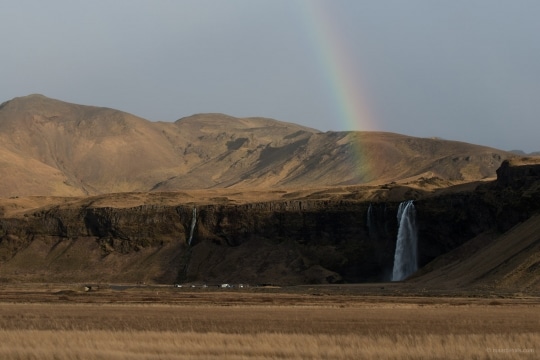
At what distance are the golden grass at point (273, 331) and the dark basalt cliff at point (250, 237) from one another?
48004 mm

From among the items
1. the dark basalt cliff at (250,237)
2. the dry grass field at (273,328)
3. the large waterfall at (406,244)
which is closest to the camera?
the dry grass field at (273,328)

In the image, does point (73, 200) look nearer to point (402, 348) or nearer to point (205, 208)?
point (205, 208)

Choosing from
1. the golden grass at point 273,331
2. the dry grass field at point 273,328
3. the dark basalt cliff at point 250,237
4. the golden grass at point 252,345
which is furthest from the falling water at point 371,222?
the golden grass at point 252,345

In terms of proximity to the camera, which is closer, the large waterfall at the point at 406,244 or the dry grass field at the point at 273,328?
the dry grass field at the point at 273,328

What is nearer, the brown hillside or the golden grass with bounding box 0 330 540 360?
the golden grass with bounding box 0 330 540 360

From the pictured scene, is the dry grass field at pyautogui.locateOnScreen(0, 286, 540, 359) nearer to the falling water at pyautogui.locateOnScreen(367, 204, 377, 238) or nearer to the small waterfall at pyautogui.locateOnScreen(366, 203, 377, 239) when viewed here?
the small waterfall at pyautogui.locateOnScreen(366, 203, 377, 239)

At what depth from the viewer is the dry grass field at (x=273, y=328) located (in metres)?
34.6

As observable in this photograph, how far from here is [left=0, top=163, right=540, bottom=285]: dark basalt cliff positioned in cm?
11512

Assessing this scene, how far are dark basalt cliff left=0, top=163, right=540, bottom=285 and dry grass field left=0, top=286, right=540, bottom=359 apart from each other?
40.7 meters

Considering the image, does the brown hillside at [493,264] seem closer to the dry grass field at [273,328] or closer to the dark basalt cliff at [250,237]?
the dark basalt cliff at [250,237]

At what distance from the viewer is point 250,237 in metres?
131

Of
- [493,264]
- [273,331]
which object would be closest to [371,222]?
[493,264]

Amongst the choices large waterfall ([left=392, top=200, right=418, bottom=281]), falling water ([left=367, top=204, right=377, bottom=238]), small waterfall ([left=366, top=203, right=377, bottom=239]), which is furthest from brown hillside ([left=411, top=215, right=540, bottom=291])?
falling water ([left=367, top=204, right=377, bottom=238])

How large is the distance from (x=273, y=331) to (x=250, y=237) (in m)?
86.1
